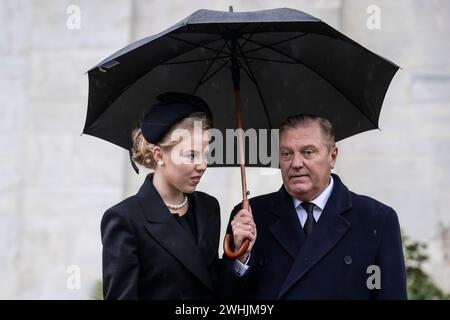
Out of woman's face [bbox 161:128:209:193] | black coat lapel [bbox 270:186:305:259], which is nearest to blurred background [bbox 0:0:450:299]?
black coat lapel [bbox 270:186:305:259]

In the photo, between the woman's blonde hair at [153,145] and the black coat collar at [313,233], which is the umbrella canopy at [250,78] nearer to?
the woman's blonde hair at [153,145]

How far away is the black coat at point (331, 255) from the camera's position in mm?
3926

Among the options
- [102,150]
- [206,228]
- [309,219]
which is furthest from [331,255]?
[102,150]

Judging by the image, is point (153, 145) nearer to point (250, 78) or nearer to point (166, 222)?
point (166, 222)

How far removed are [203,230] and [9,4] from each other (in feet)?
17.4

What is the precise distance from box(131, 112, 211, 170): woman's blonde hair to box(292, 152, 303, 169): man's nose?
39 cm

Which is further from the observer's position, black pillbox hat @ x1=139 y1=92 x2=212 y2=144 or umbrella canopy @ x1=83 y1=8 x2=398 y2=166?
umbrella canopy @ x1=83 y1=8 x2=398 y2=166

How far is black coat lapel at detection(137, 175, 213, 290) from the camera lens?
3.81m

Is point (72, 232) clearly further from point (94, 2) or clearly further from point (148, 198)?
point (148, 198)

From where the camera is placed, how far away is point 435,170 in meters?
8.30

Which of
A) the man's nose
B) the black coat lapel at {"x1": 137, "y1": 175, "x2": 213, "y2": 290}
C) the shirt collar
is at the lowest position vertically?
the black coat lapel at {"x1": 137, "y1": 175, "x2": 213, "y2": 290}

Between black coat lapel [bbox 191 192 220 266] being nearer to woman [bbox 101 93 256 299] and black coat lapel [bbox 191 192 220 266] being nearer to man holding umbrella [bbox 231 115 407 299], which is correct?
woman [bbox 101 93 256 299]
